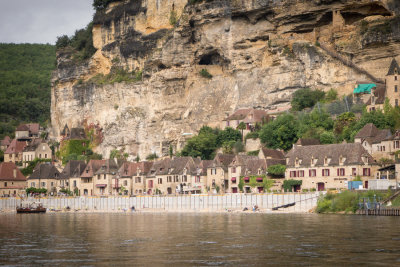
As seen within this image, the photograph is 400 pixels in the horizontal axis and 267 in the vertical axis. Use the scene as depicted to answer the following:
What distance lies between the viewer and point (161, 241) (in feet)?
145

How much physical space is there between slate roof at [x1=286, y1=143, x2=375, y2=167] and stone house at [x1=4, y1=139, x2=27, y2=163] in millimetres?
65529

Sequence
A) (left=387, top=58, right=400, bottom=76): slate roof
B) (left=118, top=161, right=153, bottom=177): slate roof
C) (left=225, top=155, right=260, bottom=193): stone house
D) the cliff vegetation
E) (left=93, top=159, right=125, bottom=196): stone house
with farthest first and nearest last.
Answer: the cliff vegetation
(left=93, top=159, right=125, bottom=196): stone house
(left=118, top=161, right=153, bottom=177): slate roof
(left=387, top=58, right=400, bottom=76): slate roof
(left=225, top=155, right=260, bottom=193): stone house

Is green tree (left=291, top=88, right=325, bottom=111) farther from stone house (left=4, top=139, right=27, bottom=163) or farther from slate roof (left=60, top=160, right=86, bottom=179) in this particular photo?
stone house (left=4, top=139, right=27, bottom=163)

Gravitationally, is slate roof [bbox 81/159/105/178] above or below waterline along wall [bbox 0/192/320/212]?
above

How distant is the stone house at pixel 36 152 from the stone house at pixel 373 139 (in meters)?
A: 64.3

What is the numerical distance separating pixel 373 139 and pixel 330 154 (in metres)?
5.84

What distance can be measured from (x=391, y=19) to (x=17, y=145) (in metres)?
73.0

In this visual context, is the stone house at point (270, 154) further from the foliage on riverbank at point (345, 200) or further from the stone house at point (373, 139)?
the foliage on riverbank at point (345, 200)

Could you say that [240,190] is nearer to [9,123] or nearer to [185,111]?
[185,111]

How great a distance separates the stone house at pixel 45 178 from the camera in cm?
11094

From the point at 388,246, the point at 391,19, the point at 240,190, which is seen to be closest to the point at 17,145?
the point at 240,190

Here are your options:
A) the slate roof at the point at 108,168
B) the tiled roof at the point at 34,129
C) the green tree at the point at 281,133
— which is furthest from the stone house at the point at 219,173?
the tiled roof at the point at 34,129

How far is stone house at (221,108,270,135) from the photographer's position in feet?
333

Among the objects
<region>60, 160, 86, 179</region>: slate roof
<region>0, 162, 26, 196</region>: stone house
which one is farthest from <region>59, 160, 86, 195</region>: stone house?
<region>0, 162, 26, 196</region>: stone house
